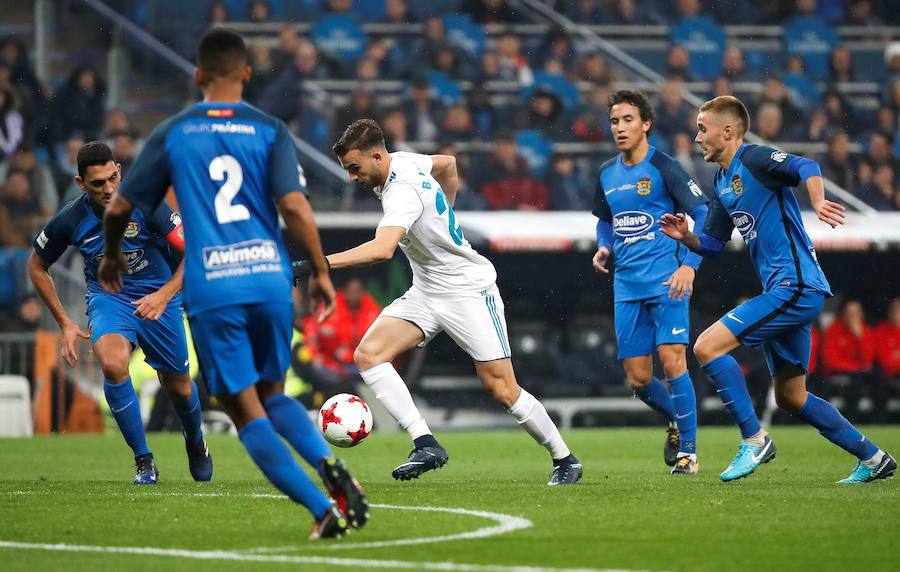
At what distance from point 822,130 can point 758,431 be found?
43.3 ft

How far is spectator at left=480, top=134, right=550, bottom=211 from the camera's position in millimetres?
18719

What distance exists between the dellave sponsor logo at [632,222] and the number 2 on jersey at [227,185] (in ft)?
15.6

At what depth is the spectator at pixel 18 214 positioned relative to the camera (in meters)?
17.6

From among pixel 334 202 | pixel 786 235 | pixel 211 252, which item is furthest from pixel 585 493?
pixel 334 202

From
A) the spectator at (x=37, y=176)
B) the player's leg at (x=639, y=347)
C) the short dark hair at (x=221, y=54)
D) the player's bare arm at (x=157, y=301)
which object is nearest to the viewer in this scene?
the short dark hair at (x=221, y=54)

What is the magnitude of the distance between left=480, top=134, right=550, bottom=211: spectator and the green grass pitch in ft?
27.1

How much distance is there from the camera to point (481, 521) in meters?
6.38

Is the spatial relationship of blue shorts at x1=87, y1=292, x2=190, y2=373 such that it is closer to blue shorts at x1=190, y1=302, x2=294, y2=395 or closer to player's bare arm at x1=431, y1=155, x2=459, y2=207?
player's bare arm at x1=431, y1=155, x2=459, y2=207

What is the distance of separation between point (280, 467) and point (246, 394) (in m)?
0.33

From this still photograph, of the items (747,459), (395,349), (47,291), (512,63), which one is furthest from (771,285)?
(512,63)

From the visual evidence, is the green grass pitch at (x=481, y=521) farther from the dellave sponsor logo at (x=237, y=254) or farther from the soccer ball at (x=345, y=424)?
the dellave sponsor logo at (x=237, y=254)

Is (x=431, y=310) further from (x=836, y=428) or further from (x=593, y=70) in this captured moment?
(x=593, y=70)

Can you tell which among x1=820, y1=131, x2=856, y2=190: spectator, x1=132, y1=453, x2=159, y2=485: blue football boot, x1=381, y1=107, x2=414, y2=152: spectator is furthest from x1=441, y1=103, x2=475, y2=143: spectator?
x1=132, y1=453, x2=159, y2=485: blue football boot

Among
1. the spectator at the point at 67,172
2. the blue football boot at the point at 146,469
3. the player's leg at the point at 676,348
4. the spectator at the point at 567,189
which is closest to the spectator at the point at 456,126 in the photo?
the spectator at the point at 567,189
